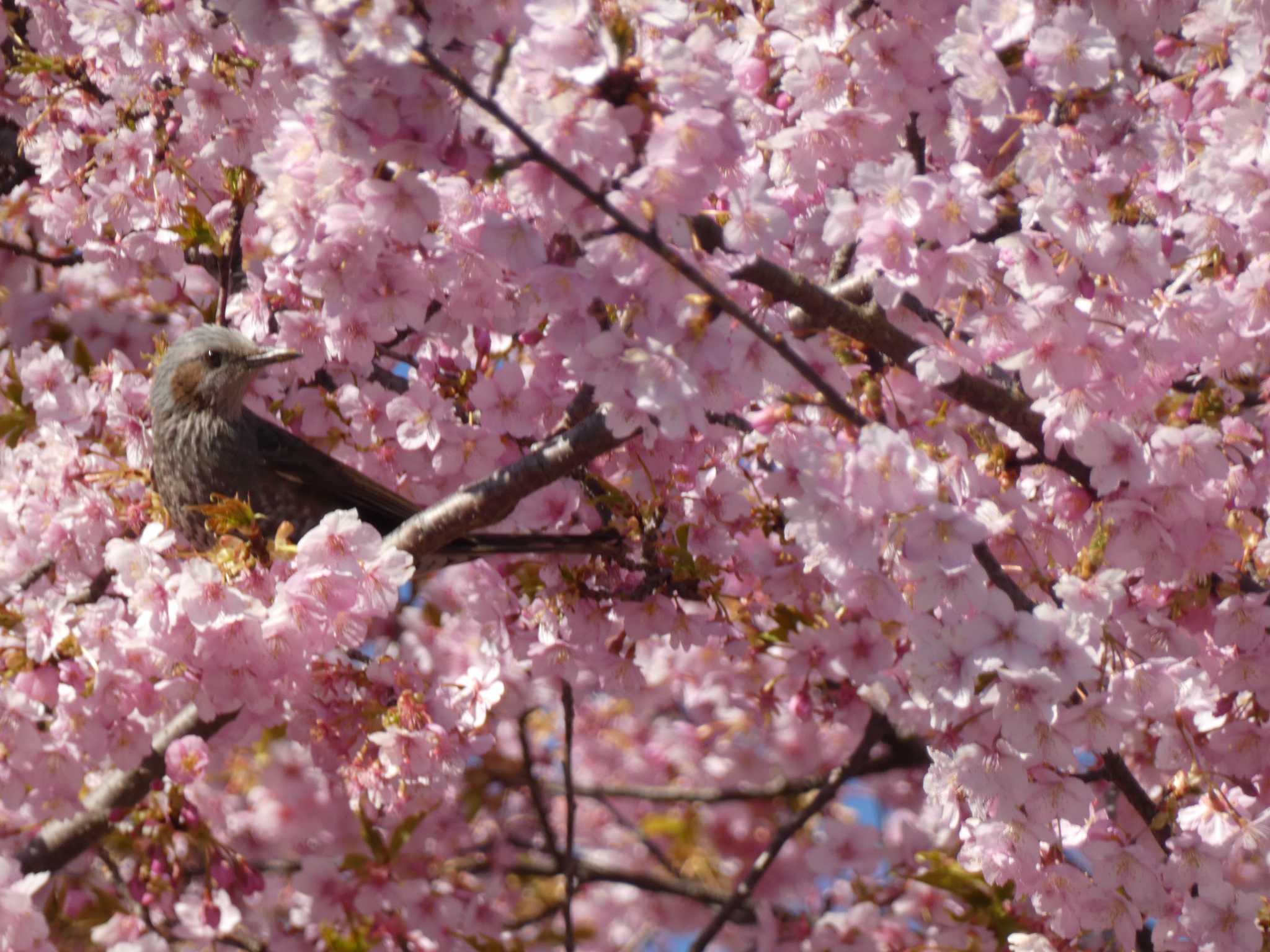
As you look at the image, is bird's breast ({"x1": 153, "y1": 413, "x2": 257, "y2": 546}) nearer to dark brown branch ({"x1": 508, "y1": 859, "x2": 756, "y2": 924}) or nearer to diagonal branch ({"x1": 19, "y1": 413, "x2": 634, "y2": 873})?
diagonal branch ({"x1": 19, "y1": 413, "x2": 634, "y2": 873})

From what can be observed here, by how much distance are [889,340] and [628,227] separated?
0.73 metres

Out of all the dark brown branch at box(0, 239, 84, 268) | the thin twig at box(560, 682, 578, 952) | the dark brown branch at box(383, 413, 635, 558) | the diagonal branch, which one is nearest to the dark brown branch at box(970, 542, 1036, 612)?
the diagonal branch

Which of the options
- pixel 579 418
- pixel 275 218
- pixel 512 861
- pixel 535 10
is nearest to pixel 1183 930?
pixel 579 418

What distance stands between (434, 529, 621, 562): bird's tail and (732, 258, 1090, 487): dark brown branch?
32.0 inches

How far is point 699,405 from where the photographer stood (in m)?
2.21

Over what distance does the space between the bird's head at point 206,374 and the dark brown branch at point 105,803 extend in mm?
938

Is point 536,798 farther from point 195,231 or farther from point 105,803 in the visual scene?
point 195,231

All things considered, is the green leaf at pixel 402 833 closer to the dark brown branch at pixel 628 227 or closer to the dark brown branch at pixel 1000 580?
the dark brown branch at pixel 1000 580

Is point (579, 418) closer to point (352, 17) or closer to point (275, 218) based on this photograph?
point (275, 218)

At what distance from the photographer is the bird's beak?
3.35 m

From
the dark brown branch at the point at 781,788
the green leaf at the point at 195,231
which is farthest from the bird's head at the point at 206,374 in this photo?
the dark brown branch at the point at 781,788

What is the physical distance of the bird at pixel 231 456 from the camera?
12.2 ft

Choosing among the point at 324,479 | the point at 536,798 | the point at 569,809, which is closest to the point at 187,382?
the point at 324,479

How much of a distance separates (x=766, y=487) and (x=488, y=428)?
2.92 ft
